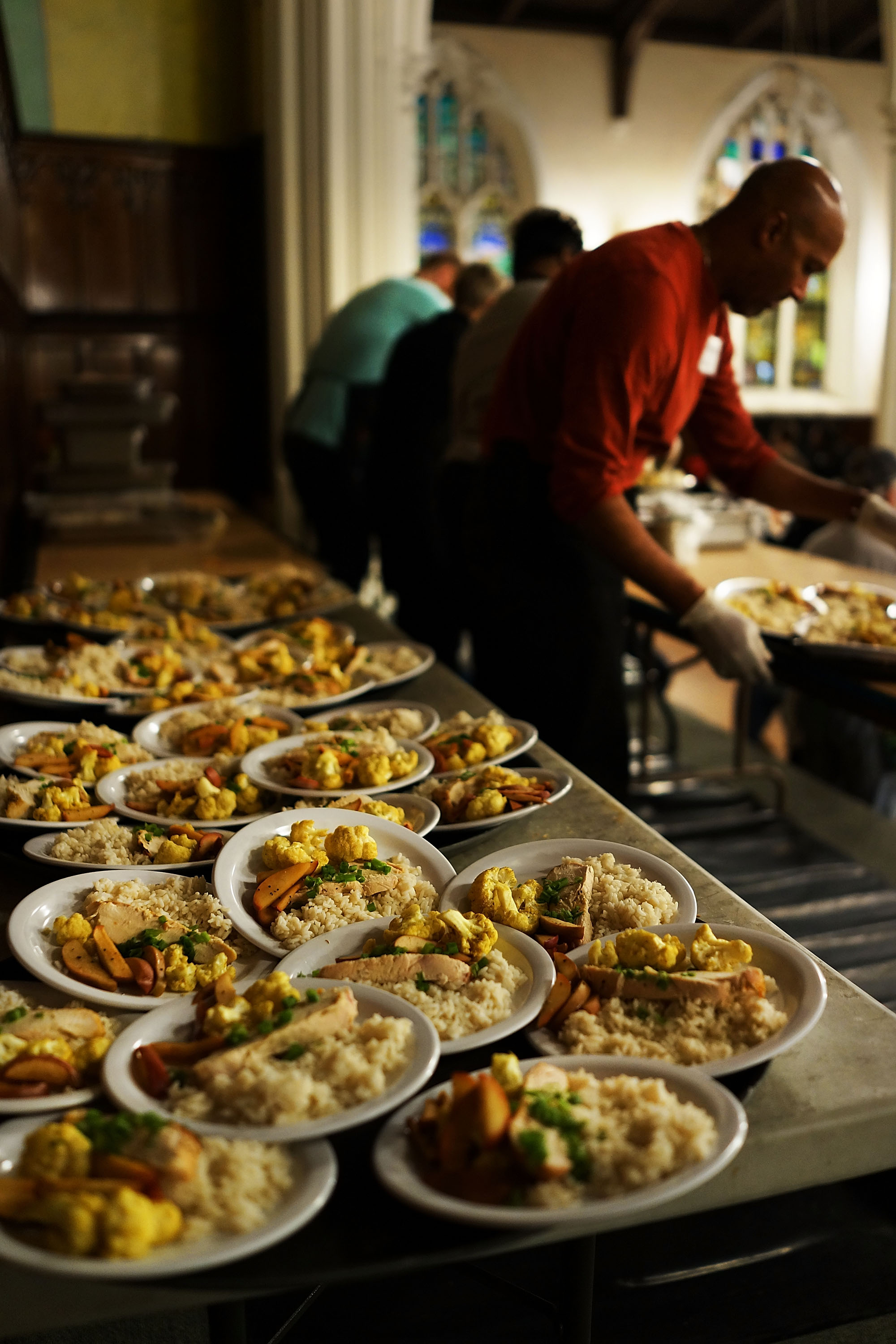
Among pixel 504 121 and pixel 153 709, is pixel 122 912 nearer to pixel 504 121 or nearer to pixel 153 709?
pixel 153 709

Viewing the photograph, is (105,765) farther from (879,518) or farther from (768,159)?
(768,159)

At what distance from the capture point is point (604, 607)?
2.33 m

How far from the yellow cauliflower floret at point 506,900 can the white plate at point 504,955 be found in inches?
1.0

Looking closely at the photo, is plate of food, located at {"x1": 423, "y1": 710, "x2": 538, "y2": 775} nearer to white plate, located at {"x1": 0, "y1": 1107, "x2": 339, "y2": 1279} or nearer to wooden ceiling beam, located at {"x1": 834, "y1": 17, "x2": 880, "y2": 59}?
white plate, located at {"x1": 0, "y1": 1107, "x2": 339, "y2": 1279}

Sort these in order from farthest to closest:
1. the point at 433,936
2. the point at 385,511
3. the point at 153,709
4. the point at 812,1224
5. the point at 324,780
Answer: the point at 385,511 < the point at 153,709 < the point at 812,1224 < the point at 324,780 < the point at 433,936

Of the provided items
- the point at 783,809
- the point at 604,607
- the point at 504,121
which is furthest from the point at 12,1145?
the point at 504,121

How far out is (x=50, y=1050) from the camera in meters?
0.86

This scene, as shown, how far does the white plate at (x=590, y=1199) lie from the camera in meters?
0.69

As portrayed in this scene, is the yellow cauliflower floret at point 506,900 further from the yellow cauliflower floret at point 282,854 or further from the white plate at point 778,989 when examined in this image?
the yellow cauliflower floret at point 282,854

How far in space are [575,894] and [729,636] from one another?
1.07 meters

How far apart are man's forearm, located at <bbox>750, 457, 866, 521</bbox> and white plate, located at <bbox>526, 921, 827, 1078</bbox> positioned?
1739mm

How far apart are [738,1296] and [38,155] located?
238 inches

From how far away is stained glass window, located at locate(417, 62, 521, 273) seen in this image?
9.39m

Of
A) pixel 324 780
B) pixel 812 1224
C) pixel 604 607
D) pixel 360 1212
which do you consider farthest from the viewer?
pixel 604 607
